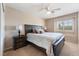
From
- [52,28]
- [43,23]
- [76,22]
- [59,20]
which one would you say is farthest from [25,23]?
[76,22]

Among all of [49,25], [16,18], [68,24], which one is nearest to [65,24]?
[68,24]

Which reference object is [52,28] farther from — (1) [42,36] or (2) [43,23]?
(1) [42,36]

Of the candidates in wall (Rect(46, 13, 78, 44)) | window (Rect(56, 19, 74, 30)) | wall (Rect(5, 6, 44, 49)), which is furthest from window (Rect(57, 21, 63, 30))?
wall (Rect(5, 6, 44, 49))

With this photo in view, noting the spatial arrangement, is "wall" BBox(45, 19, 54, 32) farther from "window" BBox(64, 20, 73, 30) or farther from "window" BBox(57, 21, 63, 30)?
"window" BBox(64, 20, 73, 30)

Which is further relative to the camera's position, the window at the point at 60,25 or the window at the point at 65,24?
the window at the point at 60,25

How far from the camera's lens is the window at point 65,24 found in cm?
175

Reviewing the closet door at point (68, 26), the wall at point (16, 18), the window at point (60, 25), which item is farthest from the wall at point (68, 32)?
the wall at point (16, 18)

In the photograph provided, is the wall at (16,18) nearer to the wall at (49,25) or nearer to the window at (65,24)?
the wall at (49,25)

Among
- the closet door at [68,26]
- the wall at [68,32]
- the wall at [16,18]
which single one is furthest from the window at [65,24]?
the wall at [16,18]

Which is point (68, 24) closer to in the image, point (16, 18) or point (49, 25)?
point (49, 25)

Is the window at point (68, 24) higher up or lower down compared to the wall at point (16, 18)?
lower down

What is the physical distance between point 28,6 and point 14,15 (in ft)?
1.73

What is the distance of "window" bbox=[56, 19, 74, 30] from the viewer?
1747mm

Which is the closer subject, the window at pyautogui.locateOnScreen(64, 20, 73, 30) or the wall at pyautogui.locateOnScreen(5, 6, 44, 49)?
the window at pyautogui.locateOnScreen(64, 20, 73, 30)
